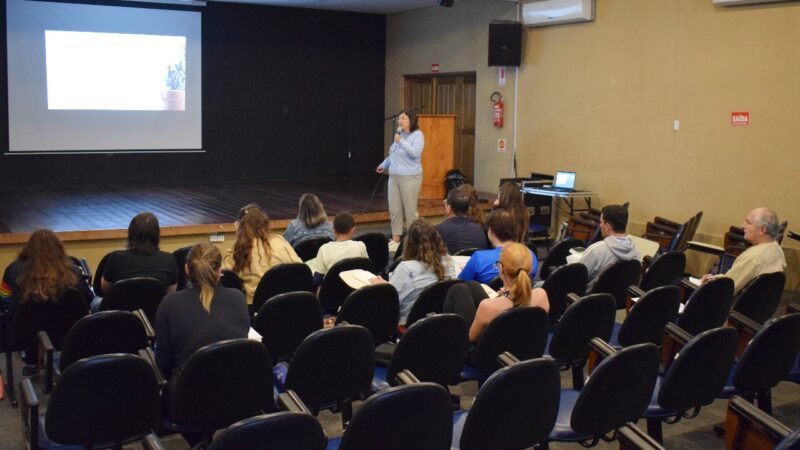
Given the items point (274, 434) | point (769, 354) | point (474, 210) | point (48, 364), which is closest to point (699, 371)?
point (769, 354)

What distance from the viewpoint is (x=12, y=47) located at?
1109 centimetres

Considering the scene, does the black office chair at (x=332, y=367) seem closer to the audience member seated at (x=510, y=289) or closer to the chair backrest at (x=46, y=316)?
the audience member seated at (x=510, y=289)

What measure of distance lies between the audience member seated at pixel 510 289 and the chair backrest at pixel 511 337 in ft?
0.24

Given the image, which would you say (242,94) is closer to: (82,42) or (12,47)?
(82,42)

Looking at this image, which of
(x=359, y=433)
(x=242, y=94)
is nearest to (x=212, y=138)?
(x=242, y=94)

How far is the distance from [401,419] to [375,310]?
1.60 m

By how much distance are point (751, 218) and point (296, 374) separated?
316 centimetres

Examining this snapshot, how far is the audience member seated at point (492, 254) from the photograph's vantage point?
14.8ft

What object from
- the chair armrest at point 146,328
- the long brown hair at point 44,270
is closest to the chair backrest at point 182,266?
the long brown hair at point 44,270

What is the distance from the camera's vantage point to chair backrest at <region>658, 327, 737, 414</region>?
309cm

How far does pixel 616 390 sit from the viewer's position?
2.92m

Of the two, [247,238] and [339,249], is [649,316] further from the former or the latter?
[247,238]

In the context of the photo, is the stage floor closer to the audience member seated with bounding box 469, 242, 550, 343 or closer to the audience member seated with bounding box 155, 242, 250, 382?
the audience member seated with bounding box 155, 242, 250, 382

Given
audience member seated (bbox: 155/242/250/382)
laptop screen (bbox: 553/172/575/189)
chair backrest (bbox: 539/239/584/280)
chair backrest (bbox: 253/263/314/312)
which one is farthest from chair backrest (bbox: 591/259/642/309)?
laptop screen (bbox: 553/172/575/189)
